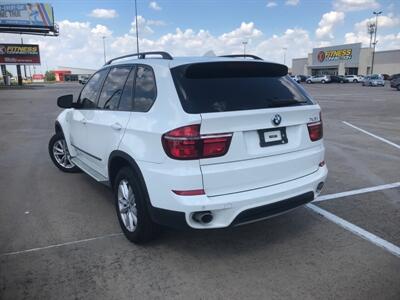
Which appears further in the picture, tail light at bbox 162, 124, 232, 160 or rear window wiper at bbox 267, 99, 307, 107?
rear window wiper at bbox 267, 99, 307, 107

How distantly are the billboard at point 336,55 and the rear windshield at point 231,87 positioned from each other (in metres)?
76.0

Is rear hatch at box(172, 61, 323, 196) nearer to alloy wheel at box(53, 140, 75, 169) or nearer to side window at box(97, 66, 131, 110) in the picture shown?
side window at box(97, 66, 131, 110)

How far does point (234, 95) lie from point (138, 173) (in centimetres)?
111

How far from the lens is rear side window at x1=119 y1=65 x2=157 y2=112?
3.38 metres

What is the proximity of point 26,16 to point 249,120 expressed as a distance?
58.4 m

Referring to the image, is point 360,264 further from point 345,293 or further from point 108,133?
point 108,133

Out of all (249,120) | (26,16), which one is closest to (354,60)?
(26,16)

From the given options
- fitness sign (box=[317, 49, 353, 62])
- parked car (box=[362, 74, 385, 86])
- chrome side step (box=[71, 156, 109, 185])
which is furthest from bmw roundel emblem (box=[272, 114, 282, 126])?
fitness sign (box=[317, 49, 353, 62])

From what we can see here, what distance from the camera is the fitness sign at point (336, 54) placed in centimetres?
7238

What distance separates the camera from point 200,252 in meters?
3.53

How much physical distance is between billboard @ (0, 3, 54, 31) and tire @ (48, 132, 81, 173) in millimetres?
53986

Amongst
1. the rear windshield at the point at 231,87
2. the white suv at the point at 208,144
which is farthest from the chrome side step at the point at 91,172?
the rear windshield at the point at 231,87

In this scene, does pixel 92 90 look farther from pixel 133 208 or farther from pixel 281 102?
pixel 281 102

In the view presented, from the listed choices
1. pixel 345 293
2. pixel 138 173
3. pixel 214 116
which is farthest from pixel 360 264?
pixel 138 173
